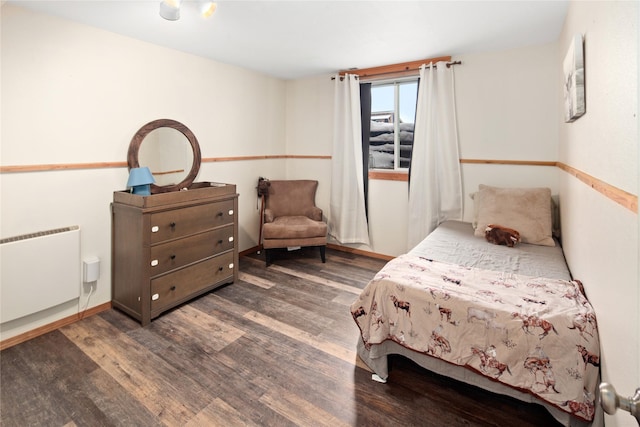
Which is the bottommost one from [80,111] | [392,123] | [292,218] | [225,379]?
[225,379]

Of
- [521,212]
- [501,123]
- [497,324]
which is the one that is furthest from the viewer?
[501,123]

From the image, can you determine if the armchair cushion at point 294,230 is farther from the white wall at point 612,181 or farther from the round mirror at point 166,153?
the white wall at point 612,181

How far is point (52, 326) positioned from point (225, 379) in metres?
1.47

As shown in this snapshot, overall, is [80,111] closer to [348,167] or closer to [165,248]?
[165,248]

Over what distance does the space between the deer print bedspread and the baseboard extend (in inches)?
82.0

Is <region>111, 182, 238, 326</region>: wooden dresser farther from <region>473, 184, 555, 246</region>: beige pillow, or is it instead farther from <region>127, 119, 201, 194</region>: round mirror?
<region>473, 184, 555, 246</region>: beige pillow

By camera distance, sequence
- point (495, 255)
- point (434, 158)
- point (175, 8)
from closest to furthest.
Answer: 1. point (175, 8)
2. point (495, 255)
3. point (434, 158)

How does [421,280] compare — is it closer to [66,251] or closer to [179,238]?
[179,238]

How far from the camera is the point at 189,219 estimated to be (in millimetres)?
2658

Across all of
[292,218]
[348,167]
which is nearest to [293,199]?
[292,218]

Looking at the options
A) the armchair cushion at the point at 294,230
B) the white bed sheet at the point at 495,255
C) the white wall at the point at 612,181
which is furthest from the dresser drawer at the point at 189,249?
the white wall at the point at 612,181

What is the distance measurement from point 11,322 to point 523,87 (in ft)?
14.3

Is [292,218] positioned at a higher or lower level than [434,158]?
lower

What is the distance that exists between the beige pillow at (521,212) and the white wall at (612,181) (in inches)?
37.6
